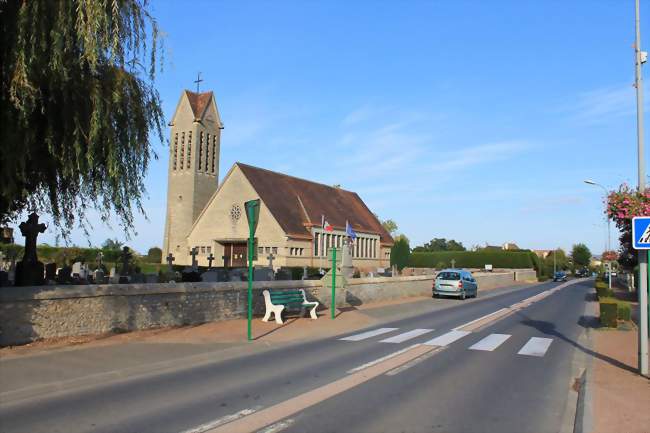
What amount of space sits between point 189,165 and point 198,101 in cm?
652

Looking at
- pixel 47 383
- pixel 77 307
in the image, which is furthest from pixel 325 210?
pixel 47 383

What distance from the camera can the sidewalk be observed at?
6.02 metres

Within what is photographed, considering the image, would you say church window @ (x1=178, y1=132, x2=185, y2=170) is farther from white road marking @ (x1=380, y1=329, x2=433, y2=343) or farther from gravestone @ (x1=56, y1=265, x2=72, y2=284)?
white road marking @ (x1=380, y1=329, x2=433, y2=343)

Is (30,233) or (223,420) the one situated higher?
(30,233)

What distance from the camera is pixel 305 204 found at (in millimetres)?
55000

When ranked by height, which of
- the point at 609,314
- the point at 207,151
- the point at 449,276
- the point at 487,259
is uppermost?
the point at 207,151

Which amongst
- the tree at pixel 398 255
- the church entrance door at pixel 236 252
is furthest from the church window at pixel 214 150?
the tree at pixel 398 255

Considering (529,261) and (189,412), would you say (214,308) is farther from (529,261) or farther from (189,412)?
(529,261)

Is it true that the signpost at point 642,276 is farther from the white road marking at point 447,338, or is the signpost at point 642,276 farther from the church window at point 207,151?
the church window at point 207,151

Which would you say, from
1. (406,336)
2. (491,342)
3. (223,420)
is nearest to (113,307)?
(223,420)

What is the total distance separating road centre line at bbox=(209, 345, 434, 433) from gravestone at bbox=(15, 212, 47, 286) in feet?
29.1

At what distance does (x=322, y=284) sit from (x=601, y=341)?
963 cm

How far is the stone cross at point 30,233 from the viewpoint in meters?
13.1

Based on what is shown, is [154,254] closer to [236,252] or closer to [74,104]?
[236,252]
